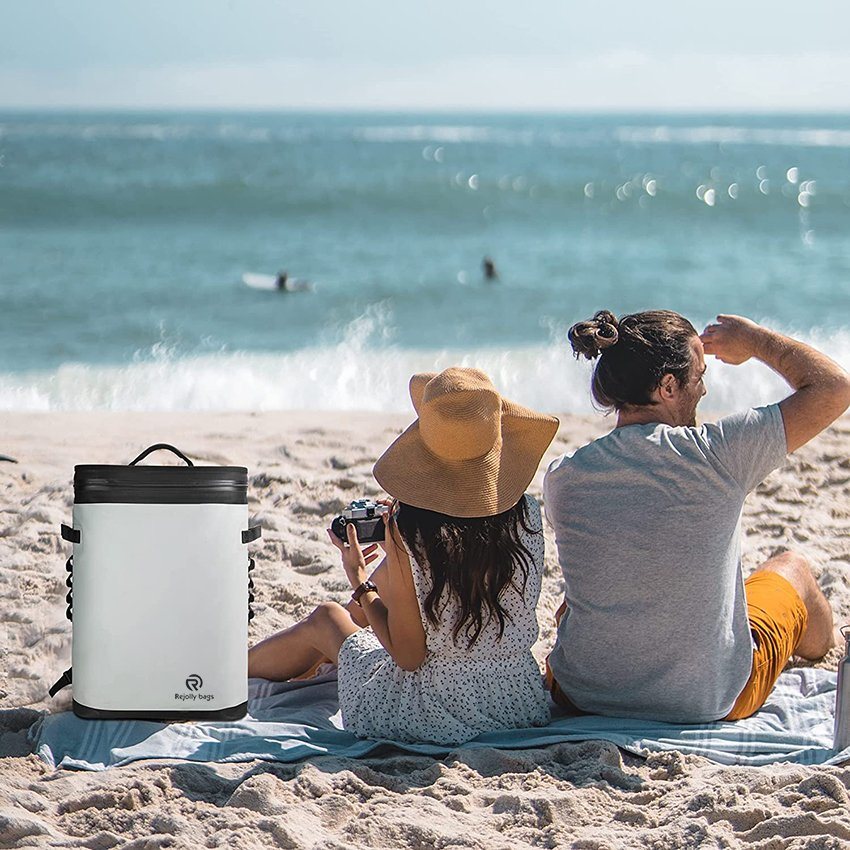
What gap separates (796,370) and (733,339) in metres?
0.21

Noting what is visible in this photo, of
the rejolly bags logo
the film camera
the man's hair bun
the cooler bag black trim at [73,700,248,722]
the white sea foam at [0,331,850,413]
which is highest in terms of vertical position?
the man's hair bun

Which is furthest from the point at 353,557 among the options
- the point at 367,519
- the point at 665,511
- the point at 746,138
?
the point at 746,138

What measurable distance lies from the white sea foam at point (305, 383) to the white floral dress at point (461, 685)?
169 inches

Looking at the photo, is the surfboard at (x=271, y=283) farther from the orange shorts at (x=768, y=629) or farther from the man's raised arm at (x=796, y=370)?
the man's raised arm at (x=796, y=370)

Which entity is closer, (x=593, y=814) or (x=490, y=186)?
(x=593, y=814)

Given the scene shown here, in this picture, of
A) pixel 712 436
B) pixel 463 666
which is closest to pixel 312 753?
pixel 463 666

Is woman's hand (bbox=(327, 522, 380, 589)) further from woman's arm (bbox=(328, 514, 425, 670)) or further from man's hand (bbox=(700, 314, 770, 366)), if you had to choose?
man's hand (bbox=(700, 314, 770, 366))

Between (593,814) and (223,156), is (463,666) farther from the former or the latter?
(223,156)

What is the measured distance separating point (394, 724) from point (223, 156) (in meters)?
26.8

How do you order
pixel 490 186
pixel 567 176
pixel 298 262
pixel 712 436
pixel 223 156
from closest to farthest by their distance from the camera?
1. pixel 712 436
2. pixel 298 262
3. pixel 490 186
4. pixel 567 176
5. pixel 223 156

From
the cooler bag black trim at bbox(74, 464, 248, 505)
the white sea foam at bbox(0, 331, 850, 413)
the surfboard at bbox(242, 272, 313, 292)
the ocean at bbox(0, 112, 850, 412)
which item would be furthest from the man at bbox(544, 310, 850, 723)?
the surfboard at bbox(242, 272, 313, 292)

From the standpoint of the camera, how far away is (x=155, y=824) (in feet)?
8.82

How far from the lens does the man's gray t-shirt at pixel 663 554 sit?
2.99 m

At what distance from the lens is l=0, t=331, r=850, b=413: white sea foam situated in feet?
25.2
